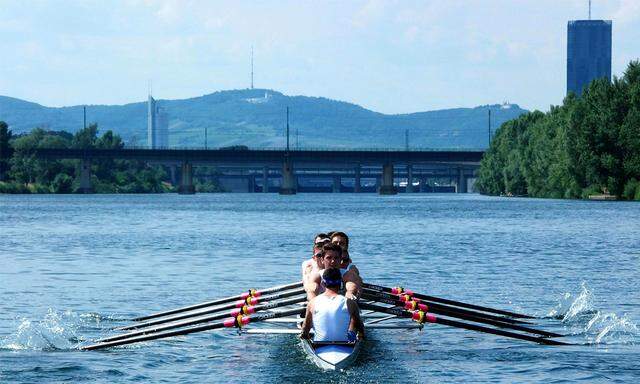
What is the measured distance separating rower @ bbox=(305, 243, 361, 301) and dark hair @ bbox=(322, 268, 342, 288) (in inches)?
→ 9.3

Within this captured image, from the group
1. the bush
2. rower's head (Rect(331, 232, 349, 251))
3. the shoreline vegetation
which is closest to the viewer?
rower's head (Rect(331, 232, 349, 251))

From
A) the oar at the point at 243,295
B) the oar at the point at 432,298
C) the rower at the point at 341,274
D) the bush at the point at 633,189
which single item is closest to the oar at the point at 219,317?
the rower at the point at 341,274

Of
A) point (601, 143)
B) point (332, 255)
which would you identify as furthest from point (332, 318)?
point (601, 143)

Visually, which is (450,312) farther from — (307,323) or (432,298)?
(307,323)

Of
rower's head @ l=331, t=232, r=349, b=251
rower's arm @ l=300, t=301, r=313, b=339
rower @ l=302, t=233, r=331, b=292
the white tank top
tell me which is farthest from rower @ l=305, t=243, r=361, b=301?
rower's head @ l=331, t=232, r=349, b=251

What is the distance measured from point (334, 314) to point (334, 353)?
0.71m

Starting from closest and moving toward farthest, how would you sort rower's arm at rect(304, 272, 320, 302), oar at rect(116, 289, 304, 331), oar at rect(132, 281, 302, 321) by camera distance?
1. rower's arm at rect(304, 272, 320, 302)
2. oar at rect(116, 289, 304, 331)
3. oar at rect(132, 281, 302, 321)

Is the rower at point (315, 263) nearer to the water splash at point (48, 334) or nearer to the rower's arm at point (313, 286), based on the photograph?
the rower's arm at point (313, 286)

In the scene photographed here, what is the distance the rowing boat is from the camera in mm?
22781

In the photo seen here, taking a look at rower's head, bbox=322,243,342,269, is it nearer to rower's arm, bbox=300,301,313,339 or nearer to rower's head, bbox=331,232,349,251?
rower's arm, bbox=300,301,313,339

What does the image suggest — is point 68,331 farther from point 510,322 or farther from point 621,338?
point 621,338

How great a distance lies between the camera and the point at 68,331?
99.7 feet

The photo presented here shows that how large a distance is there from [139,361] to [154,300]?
38.9 feet

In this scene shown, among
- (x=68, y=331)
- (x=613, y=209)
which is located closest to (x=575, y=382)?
(x=68, y=331)
